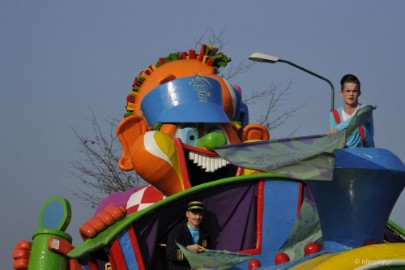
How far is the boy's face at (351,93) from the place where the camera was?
554 cm

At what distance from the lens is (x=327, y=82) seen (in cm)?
998

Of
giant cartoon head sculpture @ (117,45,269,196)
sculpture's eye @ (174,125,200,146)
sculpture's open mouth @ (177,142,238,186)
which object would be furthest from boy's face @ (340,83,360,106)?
sculpture's eye @ (174,125,200,146)

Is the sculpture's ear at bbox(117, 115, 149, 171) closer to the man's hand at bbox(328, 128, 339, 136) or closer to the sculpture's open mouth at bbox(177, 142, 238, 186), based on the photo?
the sculpture's open mouth at bbox(177, 142, 238, 186)

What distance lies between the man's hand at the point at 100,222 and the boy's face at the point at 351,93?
1.92m

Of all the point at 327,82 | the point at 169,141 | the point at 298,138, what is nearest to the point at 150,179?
the point at 169,141

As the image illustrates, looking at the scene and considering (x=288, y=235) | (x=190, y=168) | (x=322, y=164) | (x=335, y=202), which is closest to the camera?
(x=322, y=164)

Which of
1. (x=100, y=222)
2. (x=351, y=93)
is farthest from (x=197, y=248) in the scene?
(x=351, y=93)

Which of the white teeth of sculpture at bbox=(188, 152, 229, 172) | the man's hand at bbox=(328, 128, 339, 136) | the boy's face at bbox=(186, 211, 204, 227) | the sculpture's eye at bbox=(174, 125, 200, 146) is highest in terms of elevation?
the sculpture's eye at bbox=(174, 125, 200, 146)

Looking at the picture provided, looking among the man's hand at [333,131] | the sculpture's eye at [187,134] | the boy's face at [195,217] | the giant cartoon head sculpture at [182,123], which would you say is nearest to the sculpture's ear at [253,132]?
the giant cartoon head sculpture at [182,123]

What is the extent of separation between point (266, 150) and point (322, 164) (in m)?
0.48

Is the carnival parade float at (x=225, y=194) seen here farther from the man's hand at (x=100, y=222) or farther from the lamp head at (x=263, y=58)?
the lamp head at (x=263, y=58)

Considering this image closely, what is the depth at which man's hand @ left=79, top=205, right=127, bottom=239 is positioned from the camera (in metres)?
6.11

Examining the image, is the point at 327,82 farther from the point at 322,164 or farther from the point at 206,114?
the point at 322,164

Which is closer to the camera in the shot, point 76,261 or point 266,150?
point 266,150
